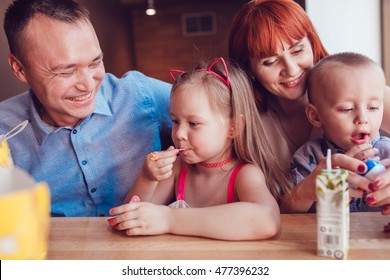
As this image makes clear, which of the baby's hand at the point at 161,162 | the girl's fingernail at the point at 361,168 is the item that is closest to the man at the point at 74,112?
the baby's hand at the point at 161,162

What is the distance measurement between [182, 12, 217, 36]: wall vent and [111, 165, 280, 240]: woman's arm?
587 cm

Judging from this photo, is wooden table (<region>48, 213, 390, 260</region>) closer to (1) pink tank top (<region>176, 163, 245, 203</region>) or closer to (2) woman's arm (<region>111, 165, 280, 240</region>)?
(2) woman's arm (<region>111, 165, 280, 240</region>)

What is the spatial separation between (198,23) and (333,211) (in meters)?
6.15

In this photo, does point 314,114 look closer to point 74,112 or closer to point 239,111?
point 239,111

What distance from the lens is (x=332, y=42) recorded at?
2.99 m

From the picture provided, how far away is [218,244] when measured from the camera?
2.83 ft

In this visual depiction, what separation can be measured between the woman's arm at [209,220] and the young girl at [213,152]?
33mm

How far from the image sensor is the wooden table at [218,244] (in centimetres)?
81

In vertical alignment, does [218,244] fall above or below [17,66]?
below

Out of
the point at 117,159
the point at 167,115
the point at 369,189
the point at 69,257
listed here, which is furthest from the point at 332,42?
the point at 69,257

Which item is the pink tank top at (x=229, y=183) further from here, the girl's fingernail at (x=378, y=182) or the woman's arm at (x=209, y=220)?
the girl's fingernail at (x=378, y=182)

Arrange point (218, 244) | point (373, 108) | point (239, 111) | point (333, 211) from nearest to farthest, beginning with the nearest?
point (333, 211) → point (218, 244) → point (373, 108) → point (239, 111)

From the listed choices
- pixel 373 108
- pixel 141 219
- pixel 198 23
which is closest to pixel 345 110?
pixel 373 108
